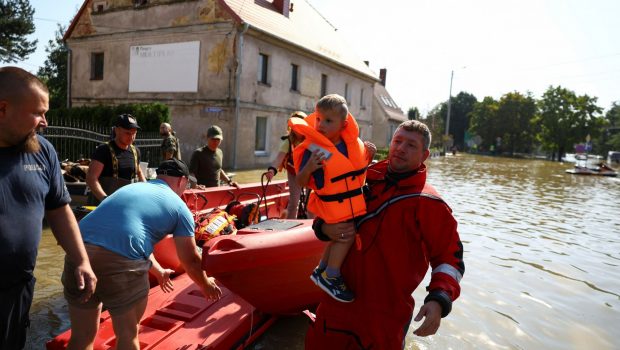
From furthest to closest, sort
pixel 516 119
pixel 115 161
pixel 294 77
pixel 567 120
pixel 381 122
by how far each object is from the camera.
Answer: pixel 516 119 < pixel 567 120 < pixel 381 122 < pixel 294 77 < pixel 115 161

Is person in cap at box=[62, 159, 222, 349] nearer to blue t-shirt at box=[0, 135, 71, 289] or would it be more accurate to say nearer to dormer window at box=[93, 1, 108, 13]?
blue t-shirt at box=[0, 135, 71, 289]

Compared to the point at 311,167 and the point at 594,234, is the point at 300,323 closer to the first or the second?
the point at 311,167

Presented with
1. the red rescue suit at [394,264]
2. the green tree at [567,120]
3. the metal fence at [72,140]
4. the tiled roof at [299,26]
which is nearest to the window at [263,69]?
the tiled roof at [299,26]

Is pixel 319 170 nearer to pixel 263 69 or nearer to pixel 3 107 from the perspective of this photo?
pixel 3 107

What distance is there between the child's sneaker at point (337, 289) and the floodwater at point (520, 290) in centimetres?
207

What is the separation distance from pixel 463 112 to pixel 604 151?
26.1 metres

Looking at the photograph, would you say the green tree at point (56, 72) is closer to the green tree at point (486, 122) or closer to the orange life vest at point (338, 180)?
the orange life vest at point (338, 180)

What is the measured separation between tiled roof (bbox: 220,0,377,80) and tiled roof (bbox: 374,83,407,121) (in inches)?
329

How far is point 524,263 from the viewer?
7.41 meters

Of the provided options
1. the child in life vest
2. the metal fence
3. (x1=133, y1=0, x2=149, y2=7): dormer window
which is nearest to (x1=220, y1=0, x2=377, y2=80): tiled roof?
(x1=133, y1=0, x2=149, y2=7): dormer window

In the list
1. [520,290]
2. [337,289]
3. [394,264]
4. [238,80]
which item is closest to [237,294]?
[337,289]

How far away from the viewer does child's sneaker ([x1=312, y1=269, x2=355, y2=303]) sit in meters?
2.25

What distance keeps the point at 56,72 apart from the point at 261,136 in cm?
2834

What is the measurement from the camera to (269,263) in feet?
11.0
